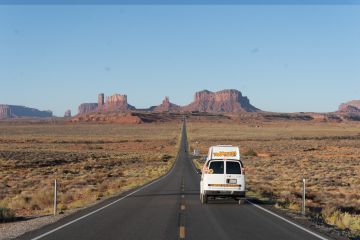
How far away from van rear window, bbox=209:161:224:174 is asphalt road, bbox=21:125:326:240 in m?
1.36

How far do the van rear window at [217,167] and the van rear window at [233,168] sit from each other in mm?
235

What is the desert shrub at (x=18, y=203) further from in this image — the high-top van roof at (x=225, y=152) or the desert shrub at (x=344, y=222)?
the desert shrub at (x=344, y=222)

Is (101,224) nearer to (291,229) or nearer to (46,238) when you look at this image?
(46,238)

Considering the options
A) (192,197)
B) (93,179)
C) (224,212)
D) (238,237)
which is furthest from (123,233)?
(93,179)

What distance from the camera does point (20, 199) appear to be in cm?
2356

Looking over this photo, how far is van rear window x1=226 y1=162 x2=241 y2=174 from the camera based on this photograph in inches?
797

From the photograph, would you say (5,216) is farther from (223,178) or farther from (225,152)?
(225,152)

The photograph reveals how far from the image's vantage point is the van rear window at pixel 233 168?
20.2 meters

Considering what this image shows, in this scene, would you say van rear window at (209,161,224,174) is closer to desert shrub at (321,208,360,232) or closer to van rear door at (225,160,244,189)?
van rear door at (225,160,244,189)

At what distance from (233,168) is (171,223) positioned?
248 inches

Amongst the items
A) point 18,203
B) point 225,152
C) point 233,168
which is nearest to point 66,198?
point 18,203

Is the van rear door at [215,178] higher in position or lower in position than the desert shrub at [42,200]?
higher

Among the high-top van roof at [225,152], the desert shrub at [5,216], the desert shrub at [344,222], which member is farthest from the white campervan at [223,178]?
the desert shrub at [5,216]

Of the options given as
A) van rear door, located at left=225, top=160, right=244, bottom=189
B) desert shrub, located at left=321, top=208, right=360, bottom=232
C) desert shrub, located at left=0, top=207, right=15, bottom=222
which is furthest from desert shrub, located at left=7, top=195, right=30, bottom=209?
desert shrub, located at left=321, top=208, right=360, bottom=232
